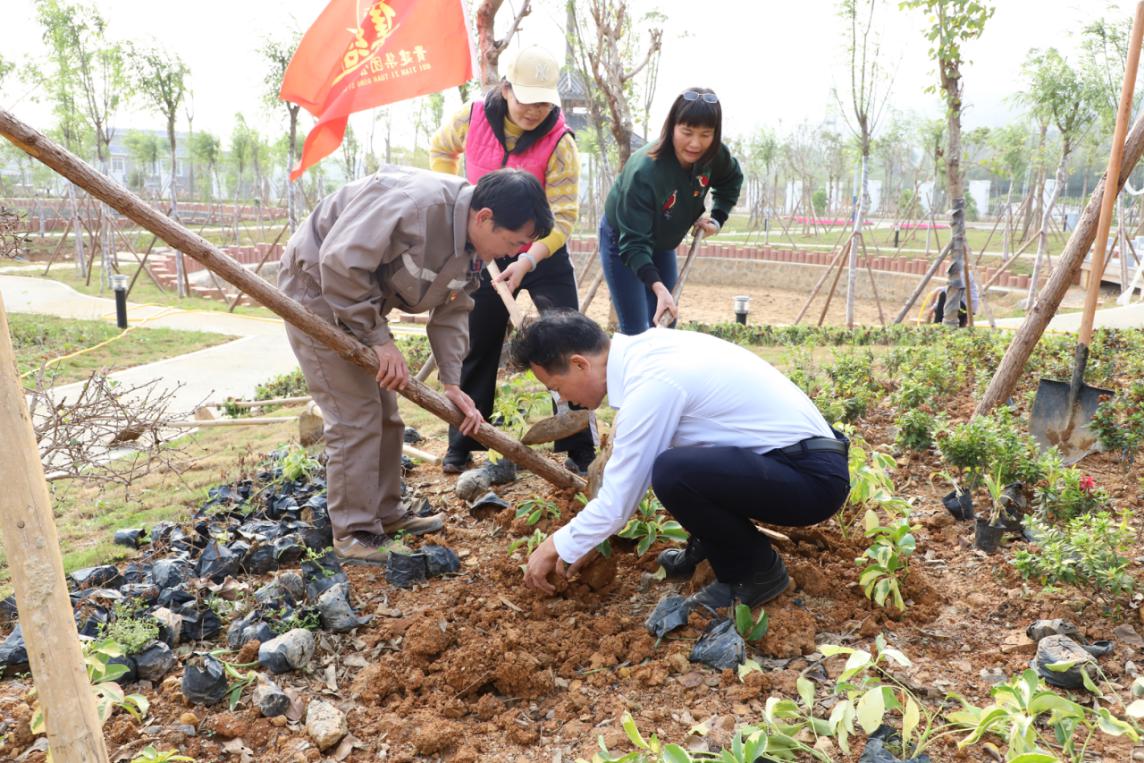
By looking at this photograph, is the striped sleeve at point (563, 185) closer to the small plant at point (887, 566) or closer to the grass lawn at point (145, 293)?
the small plant at point (887, 566)

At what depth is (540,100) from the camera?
10.8ft

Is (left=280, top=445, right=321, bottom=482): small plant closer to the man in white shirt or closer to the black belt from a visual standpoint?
the man in white shirt

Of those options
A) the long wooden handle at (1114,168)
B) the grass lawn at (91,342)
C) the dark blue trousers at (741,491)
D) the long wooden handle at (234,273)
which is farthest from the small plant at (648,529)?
the grass lawn at (91,342)

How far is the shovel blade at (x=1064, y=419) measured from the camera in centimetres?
337

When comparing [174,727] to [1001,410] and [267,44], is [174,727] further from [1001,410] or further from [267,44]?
[267,44]

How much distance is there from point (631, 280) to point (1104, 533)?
85.4 inches

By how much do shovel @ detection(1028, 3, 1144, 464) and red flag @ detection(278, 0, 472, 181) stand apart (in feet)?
9.83

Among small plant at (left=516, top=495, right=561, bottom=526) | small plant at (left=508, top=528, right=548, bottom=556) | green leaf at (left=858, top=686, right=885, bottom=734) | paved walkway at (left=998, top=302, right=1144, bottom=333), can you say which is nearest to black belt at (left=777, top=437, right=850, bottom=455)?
green leaf at (left=858, top=686, right=885, bottom=734)

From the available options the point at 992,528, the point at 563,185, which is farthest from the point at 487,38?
the point at 992,528

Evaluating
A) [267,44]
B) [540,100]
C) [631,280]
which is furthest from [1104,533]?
[267,44]

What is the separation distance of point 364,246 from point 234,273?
372 mm

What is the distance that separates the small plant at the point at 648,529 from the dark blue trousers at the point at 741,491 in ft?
1.37

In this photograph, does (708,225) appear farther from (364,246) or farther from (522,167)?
(364,246)

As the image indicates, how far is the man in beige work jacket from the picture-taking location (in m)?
2.52
